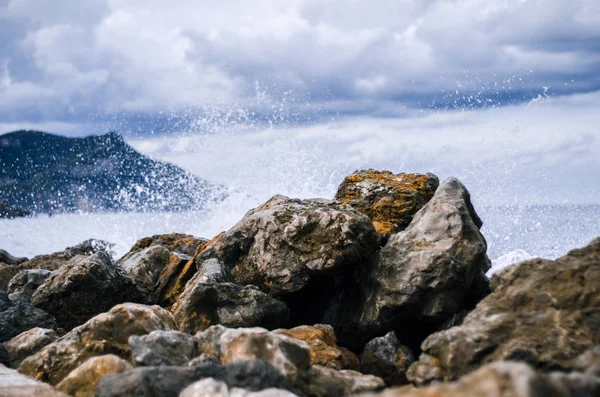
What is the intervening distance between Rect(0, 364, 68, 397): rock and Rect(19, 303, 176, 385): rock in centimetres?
23

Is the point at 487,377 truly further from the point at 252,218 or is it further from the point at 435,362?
the point at 252,218

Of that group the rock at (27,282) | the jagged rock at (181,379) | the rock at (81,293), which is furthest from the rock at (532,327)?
the rock at (27,282)

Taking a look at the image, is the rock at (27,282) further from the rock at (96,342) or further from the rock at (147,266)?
the rock at (96,342)

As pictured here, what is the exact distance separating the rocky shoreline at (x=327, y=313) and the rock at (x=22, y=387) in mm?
32

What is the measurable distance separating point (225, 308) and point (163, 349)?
2.74 m

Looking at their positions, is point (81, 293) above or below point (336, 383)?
above

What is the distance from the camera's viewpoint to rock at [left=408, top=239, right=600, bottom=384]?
22.5 feet

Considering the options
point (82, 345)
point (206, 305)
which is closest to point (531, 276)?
point (206, 305)

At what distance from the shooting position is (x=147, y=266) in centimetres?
1348

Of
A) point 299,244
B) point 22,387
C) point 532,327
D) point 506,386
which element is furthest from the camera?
point 299,244

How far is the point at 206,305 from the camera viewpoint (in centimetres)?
1007

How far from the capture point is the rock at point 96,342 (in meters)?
8.42

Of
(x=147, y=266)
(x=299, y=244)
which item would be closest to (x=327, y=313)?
(x=299, y=244)

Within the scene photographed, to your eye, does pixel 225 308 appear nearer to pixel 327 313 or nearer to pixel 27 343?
pixel 327 313
